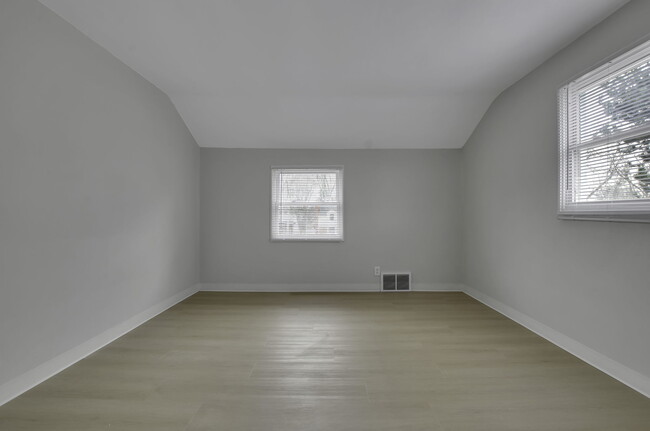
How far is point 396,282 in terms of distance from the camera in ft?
15.9

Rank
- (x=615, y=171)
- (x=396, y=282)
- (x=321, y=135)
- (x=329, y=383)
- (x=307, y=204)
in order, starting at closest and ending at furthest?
(x=329, y=383) < (x=615, y=171) < (x=321, y=135) < (x=396, y=282) < (x=307, y=204)

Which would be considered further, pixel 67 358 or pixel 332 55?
pixel 332 55

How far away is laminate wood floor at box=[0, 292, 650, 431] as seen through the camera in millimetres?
1779

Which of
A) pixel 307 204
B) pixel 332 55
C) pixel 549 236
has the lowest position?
pixel 549 236

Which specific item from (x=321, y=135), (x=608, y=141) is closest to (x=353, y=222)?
(x=321, y=135)

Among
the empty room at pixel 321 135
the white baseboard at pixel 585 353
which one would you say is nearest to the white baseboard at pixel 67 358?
the empty room at pixel 321 135

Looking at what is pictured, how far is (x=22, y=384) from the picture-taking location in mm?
2047

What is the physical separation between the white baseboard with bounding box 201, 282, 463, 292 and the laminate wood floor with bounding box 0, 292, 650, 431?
141cm

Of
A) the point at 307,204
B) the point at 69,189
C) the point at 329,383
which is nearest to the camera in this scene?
the point at 329,383

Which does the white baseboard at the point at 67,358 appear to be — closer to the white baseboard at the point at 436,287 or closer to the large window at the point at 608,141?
the white baseboard at the point at 436,287

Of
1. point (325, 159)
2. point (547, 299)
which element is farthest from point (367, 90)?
point (547, 299)

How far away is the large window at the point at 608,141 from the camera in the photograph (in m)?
2.14

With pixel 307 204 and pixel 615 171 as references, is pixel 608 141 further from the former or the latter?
pixel 307 204

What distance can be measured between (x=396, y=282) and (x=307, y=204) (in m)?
1.75
